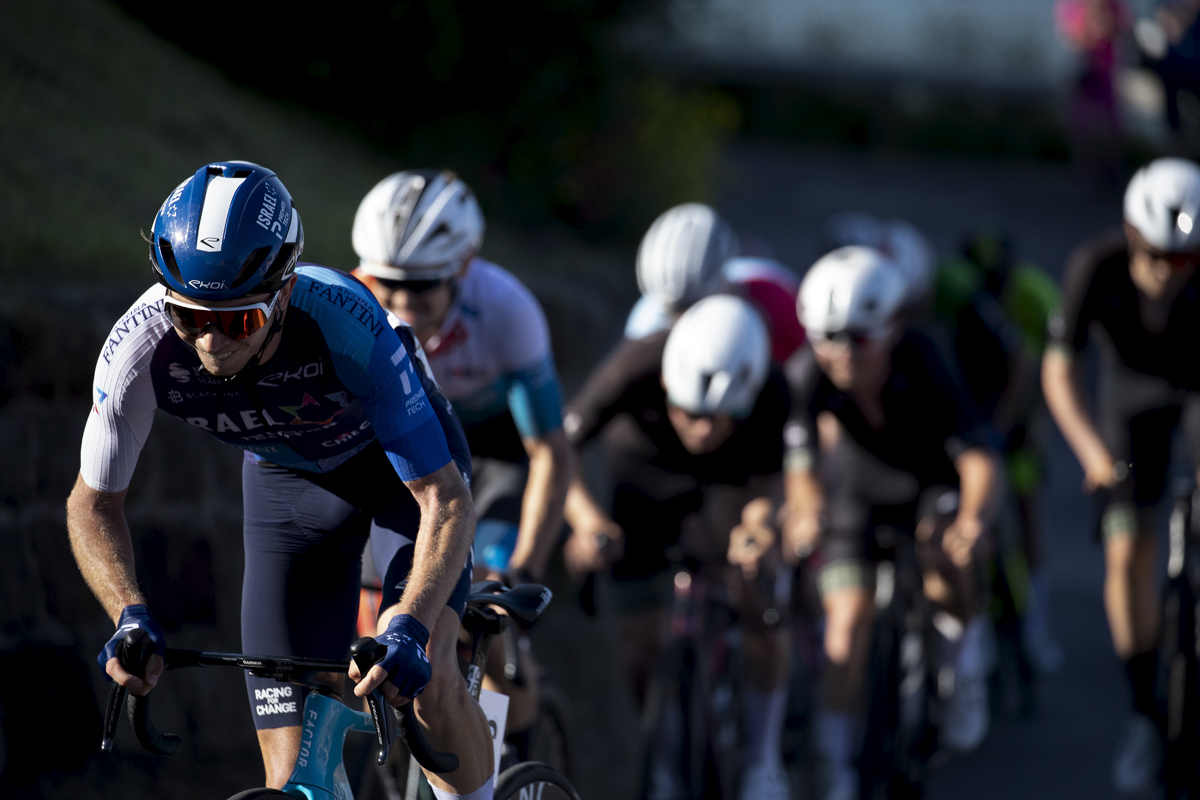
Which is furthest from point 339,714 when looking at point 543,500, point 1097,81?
point 1097,81

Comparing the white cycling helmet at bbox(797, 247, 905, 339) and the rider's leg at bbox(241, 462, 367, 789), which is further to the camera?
the white cycling helmet at bbox(797, 247, 905, 339)

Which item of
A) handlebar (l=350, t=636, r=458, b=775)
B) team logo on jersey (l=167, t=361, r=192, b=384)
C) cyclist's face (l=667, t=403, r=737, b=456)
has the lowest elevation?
handlebar (l=350, t=636, r=458, b=775)

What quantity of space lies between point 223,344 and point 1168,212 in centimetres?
409

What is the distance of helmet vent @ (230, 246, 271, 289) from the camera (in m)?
2.78

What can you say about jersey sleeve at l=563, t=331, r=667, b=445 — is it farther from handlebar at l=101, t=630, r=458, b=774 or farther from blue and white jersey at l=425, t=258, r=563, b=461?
handlebar at l=101, t=630, r=458, b=774

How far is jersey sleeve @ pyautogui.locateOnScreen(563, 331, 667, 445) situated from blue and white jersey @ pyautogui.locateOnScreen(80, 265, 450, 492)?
6.70ft

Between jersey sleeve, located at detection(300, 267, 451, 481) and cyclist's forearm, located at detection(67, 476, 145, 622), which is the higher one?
jersey sleeve, located at detection(300, 267, 451, 481)

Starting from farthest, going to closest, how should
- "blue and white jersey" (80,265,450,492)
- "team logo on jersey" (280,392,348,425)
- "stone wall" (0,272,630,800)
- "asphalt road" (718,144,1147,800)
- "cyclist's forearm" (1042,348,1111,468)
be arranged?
1. "asphalt road" (718,144,1147,800)
2. "cyclist's forearm" (1042,348,1111,468)
3. "stone wall" (0,272,630,800)
4. "team logo on jersey" (280,392,348,425)
5. "blue and white jersey" (80,265,450,492)

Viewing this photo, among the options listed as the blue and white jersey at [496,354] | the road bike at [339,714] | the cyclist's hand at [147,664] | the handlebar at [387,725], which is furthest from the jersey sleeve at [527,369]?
the cyclist's hand at [147,664]

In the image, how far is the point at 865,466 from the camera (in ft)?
18.9

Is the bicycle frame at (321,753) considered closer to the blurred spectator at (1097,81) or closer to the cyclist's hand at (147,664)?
the cyclist's hand at (147,664)

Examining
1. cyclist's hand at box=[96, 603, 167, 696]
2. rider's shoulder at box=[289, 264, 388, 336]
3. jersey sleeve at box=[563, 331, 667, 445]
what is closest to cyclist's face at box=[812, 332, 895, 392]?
jersey sleeve at box=[563, 331, 667, 445]

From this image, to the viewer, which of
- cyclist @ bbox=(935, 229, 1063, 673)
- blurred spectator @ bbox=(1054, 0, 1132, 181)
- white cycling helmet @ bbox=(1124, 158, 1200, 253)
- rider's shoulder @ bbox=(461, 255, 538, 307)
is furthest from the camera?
blurred spectator @ bbox=(1054, 0, 1132, 181)

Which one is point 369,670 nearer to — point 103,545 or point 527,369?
point 103,545
